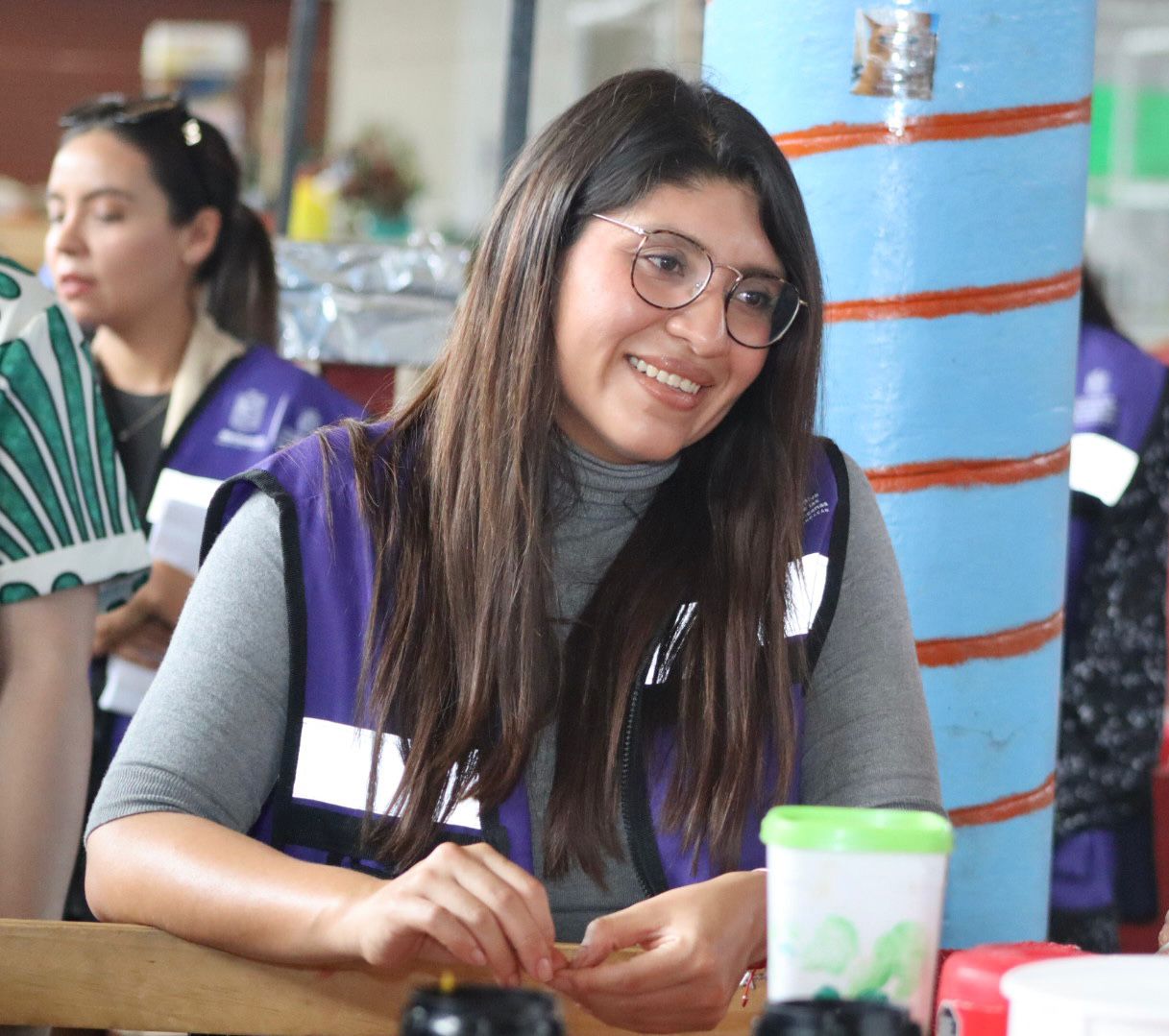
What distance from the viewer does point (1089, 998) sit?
762 mm

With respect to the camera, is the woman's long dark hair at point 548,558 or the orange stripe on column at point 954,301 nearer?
the woman's long dark hair at point 548,558

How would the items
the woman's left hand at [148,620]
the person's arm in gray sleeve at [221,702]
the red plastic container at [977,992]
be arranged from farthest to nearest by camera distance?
1. the woman's left hand at [148,620]
2. the person's arm in gray sleeve at [221,702]
3. the red plastic container at [977,992]

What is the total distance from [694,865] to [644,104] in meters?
0.66

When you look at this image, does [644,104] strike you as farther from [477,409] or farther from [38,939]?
[38,939]

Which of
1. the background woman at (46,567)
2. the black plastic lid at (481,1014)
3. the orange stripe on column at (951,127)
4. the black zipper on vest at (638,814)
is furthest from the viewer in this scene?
the orange stripe on column at (951,127)

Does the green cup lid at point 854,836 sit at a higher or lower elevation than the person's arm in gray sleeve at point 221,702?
higher

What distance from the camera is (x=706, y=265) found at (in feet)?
4.78

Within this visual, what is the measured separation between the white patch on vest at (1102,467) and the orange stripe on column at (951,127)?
1006mm

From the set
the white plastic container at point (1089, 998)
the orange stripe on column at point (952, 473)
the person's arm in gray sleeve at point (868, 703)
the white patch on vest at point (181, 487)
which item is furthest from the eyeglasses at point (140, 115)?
the white plastic container at point (1089, 998)

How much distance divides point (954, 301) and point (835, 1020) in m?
1.30

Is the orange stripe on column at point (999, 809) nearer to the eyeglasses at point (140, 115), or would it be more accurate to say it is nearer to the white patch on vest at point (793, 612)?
the white patch on vest at point (793, 612)

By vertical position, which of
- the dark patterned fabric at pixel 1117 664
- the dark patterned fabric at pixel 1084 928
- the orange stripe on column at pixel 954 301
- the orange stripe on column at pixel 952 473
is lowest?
the dark patterned fabric at pixel 1084 928

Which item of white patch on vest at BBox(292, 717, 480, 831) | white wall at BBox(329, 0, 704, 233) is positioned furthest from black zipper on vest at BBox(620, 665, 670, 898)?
white wall at BBox(329, 0, 704, 233)

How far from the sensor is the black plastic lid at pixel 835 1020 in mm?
697
